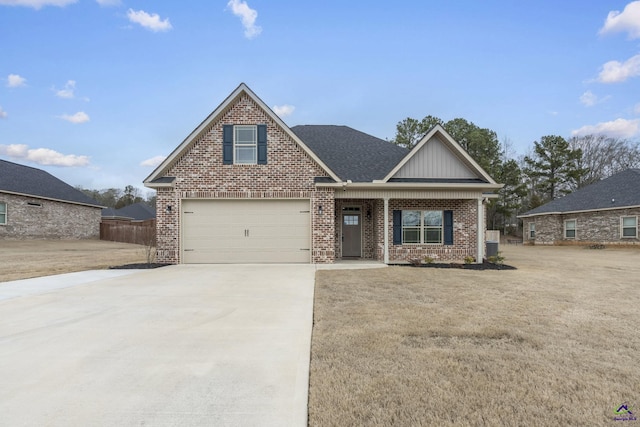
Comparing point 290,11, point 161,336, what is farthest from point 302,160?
point 161,336

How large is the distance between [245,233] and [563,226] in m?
26.7

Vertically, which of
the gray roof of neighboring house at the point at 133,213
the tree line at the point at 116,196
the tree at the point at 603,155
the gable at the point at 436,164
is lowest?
the gray roof of neighboring house at the point at 133,213

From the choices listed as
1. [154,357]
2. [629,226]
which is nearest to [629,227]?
[629,226]

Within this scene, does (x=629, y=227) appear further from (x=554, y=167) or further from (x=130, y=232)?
(x=130, y=232)

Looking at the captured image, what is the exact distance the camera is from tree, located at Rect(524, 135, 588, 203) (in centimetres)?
3688

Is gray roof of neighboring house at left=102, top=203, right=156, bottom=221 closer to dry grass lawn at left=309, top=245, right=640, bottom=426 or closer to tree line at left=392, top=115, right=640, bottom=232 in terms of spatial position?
tree line at left=392, top=115, right=640, bottom=232

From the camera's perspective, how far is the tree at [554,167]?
36875 mm

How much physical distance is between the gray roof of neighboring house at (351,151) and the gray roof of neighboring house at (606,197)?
17618 millimetres

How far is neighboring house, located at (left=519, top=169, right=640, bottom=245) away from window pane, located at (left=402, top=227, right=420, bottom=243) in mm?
17679

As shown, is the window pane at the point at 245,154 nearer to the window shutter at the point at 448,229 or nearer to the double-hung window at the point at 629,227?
the window shutter at the point at 448,229

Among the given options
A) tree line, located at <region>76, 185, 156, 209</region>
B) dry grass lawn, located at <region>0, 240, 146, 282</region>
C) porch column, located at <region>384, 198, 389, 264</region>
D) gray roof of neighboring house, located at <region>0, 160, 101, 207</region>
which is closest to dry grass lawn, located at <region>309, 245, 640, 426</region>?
porch column, located at <region>384, 198, 389, 264</region>

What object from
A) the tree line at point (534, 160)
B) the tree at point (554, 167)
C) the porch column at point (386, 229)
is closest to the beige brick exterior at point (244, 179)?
the porch column at point (386, 229)

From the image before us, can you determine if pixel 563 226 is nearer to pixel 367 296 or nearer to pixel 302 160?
pixel 302 160

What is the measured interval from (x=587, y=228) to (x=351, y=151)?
2099 centimetres
